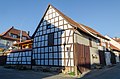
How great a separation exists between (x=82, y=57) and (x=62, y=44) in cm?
318

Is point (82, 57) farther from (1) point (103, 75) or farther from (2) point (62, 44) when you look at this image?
(1) point (103, 75)

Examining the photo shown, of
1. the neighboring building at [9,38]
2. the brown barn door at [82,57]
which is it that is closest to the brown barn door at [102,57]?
the brown barn door at [82,57]

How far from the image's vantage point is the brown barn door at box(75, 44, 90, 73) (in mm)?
18719

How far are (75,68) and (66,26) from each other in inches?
229

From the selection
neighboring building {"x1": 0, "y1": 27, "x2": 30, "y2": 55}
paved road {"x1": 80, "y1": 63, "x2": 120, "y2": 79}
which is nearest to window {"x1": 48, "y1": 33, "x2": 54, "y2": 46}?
paved road {"x1": 80, "y1": 63, "x2": 120, "y2": 79}

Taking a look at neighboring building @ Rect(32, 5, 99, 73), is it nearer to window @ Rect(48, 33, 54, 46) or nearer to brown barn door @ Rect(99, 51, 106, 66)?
window @ Rect(48, 33, 54, 46)

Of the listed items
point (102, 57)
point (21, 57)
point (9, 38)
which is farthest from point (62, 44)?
point (9, 38)

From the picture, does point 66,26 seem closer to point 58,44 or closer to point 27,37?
point 58,44

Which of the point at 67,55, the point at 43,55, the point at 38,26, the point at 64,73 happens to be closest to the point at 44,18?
the point at 38,26

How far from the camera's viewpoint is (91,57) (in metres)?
22.8

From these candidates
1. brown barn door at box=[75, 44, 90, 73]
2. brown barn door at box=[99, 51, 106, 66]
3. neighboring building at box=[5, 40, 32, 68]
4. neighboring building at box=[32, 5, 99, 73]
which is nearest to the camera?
brown barn door at box=[75, 44, 90, 73]

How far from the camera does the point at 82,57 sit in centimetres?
1978

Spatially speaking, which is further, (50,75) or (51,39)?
(51,39)

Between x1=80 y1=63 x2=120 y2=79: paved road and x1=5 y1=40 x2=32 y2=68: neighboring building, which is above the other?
x1=5 y1=40 x2=32 y2=68: neighboring building
